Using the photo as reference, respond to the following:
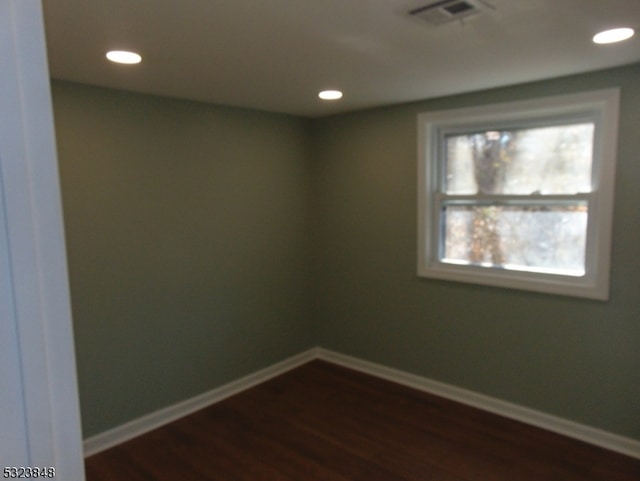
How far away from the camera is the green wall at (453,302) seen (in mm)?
2600

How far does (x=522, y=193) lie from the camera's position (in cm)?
304

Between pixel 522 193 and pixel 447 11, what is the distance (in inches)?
70.8

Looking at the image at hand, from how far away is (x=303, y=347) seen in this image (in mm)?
4148

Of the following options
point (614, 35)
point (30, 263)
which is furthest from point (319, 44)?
point (30, 263)

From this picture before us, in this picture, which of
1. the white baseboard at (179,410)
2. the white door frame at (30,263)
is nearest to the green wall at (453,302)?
the white baseboard at (179,410)

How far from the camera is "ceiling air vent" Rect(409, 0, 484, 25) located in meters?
1.53

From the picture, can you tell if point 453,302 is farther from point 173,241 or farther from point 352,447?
point 173,241

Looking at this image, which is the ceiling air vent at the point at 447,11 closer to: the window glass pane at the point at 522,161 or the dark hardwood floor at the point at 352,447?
the window glass pane at the point at 522,161

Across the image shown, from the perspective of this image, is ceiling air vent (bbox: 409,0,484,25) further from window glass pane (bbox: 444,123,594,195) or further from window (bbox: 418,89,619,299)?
window glass pane (bbox: 444,123,594,195)

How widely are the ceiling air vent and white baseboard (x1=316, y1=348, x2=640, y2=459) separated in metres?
2.60

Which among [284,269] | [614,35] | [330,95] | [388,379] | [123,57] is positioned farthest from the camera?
[284,269]

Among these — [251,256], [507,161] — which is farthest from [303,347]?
[507,161]

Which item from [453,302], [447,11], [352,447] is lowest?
[352,447]

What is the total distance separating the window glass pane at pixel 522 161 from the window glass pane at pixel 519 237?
14 centimetres
